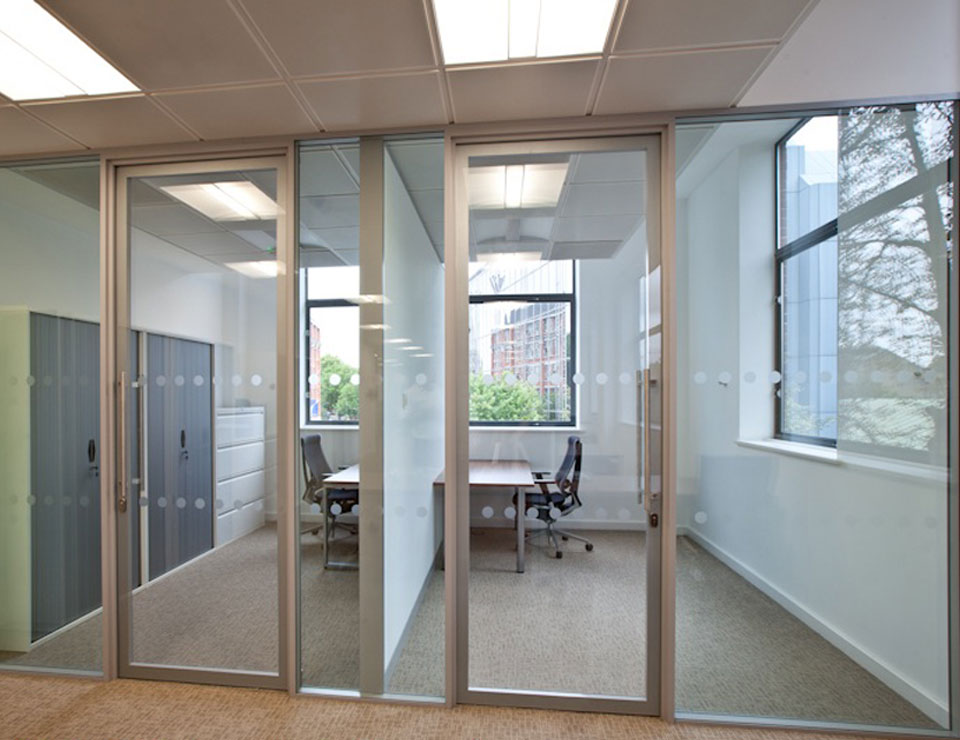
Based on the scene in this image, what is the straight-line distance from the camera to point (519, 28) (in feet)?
4.64

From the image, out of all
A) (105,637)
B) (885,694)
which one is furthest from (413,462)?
(885,694)

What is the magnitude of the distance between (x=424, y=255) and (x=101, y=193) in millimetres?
1616

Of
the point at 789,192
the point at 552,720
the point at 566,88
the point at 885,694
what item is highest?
the point at 566,88

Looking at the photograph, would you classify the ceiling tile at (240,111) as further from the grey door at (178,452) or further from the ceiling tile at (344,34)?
the grey door at (178,452)

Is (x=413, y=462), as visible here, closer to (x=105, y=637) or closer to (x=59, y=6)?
(x=105, y=637)

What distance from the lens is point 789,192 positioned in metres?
1.95

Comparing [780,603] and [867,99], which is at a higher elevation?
[867,99]

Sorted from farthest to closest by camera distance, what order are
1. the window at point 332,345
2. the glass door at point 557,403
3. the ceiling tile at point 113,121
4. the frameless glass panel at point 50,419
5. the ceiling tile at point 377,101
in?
the frameless glass panel at point 50,419 → the window at point 332,345 → the glass door at point 557,403 → the ceiling tile at point 113,121 → the ceiling tile at point 377,101

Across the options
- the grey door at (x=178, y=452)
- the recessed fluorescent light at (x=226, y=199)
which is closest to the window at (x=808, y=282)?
the recessed fluorescent light at (x=226, y=199)

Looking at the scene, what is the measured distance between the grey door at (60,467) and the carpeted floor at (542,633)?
234mm

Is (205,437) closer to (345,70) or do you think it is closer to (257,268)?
(257,268)

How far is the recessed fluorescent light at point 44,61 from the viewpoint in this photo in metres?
1.39

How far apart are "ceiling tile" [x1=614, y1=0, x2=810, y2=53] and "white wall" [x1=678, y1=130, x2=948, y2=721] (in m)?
0.59

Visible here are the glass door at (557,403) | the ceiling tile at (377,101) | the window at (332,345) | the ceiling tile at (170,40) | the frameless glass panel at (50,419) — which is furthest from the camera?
the frameless glass panel at (50,419)
